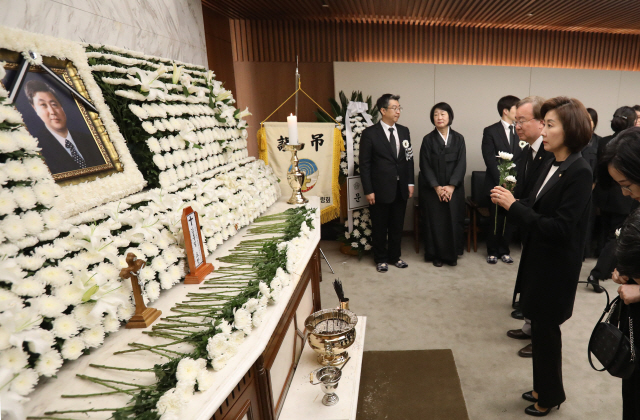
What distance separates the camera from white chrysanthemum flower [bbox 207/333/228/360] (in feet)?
3.35

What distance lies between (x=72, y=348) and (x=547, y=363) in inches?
81.5

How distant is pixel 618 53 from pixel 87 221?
6880 mm

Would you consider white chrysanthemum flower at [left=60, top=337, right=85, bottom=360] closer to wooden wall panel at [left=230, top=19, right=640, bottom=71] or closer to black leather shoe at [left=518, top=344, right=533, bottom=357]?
black leather shoe at [left=518, top=344, right=533, bottom=357]

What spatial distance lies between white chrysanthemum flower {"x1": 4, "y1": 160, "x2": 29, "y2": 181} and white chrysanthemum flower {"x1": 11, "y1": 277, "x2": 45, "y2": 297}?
27cm

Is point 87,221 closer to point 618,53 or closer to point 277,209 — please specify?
point 277,209

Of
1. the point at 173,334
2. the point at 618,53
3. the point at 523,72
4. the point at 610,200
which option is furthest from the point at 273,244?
the point at 618,53

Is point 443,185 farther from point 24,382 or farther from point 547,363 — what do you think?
point 24,382

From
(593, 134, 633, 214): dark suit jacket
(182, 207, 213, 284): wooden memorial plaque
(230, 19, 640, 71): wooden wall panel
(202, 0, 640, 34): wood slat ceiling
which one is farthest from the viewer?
(230, 19, 640, 71): wooden wall panel

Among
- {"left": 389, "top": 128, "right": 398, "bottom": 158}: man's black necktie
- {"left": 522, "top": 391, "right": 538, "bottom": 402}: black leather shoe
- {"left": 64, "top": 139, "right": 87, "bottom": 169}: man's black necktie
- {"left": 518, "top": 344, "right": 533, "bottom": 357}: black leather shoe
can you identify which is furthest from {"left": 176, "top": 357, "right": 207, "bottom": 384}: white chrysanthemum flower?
{"left": 389, "top": 128, "right": 398, "bottom": 158}: man's black necktie

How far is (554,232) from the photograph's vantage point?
5.84ft

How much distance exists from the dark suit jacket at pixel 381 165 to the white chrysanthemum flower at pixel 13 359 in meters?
3.47

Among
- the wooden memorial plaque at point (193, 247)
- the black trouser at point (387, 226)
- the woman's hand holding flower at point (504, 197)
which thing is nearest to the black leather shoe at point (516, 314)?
the black trouser at point (387, 226)

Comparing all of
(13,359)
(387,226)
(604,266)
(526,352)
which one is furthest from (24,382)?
(604,266)

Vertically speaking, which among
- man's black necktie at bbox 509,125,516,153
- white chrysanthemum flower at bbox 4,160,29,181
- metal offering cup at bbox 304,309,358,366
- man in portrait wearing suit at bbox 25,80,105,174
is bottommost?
metal offering cup at bbox 304,309,358,366
